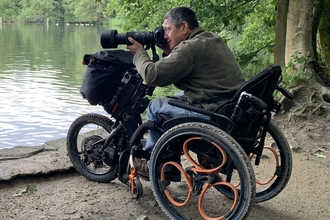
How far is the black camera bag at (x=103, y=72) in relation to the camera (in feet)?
11.6

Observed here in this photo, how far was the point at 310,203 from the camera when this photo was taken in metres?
3.68

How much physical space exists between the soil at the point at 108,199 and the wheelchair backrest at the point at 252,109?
2.27 feet

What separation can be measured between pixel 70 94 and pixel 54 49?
48.1ft

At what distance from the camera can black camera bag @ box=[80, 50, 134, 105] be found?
3.52m

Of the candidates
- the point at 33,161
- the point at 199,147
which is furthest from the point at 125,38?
the point at 33,161

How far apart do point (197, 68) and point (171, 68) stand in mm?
201

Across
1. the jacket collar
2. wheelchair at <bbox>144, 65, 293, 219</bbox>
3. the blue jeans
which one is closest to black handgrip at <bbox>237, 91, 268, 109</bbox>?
wheelchair at <bbox>144, 65, 293, 219</bbox>

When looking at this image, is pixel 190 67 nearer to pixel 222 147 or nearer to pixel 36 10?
pixel 222 147

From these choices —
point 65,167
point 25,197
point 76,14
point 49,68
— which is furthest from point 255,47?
point 76,14

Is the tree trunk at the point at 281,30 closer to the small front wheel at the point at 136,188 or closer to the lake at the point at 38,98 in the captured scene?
Result: the lake at the point at 38,98

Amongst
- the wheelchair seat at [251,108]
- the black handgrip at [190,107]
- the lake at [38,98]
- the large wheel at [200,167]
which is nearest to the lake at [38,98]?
the lake at [38,98]

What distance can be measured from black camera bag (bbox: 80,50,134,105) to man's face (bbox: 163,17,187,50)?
473mm

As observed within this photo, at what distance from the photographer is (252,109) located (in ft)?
9.53

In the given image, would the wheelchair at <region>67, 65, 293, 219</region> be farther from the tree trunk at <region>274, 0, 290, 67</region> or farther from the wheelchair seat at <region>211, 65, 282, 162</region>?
the tree trunk at <region>274, 0, 290, 67</region>
